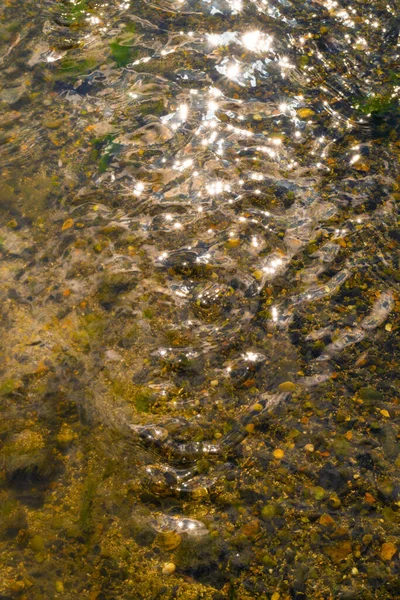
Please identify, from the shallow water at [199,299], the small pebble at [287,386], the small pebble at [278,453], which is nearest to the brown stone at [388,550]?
the shallow water at [199,299]

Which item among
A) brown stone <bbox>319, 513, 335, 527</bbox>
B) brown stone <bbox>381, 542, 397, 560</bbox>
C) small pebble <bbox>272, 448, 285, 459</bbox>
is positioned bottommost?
brown stone <bbox>381, 542, 397, 560</bbox>

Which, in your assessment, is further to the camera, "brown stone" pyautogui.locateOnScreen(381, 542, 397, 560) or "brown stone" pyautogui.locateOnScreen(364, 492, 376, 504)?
"brown stone" pyautogui.locateOnScreen(364, 492, 376, 504)

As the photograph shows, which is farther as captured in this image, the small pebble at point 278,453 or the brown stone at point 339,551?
the small pebble at point 278,453

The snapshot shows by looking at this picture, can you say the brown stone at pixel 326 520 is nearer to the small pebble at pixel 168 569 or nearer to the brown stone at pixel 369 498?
the brown stone at pixel 369 498

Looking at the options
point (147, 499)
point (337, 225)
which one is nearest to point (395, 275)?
point (337, 225)

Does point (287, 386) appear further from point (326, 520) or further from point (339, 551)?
point (339, 551)

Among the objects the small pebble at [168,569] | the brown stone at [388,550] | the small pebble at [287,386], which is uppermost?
the small pebble at [287,386]

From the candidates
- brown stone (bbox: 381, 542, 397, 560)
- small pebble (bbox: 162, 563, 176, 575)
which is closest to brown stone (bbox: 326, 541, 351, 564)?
brown stone (bbox: 381, 542, 397, 560)

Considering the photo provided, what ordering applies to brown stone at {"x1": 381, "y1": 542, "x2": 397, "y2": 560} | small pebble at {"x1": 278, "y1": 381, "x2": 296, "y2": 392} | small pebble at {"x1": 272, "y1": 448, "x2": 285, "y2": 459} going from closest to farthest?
brown stone at {"x1": 381, "y1": 542, "x2": 397, "y2": 560} → small pebble at {"x1": 272, "y1": 448, "x2": 285, "y2": 459} → small pebble at {"x1": 278, "y1": 381, "x2": 296, "y2": 392}

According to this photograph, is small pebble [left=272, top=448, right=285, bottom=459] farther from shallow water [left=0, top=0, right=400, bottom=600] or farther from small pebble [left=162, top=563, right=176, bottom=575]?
small pebble [left=162, top=563, right=176, bottom=575]
